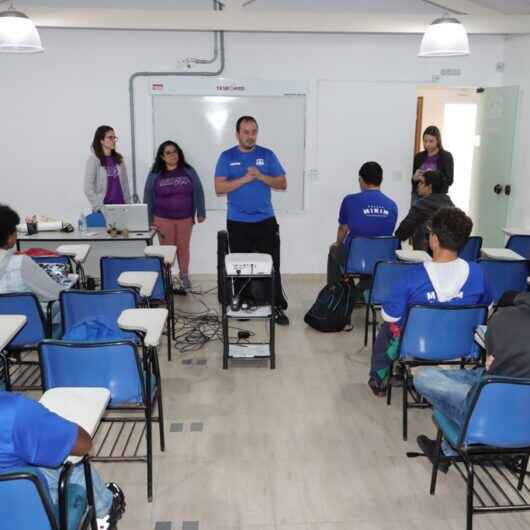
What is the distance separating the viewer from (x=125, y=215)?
494 centimetres

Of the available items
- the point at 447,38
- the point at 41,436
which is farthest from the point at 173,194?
the point at 41,436

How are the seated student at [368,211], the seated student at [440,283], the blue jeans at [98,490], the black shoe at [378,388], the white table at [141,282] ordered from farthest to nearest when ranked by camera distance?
the seated student at [368,211] < the black shoe at [378,388] < the white table at [141,282] < the seated student at [440,283] < the blue jeans at [98,490]

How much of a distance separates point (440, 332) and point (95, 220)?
336 cm

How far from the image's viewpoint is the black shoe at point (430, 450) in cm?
283

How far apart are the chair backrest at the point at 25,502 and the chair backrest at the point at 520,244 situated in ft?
13.2

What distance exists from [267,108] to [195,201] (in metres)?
1.27

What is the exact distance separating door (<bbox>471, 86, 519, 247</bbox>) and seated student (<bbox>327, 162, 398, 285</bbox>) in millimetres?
2182

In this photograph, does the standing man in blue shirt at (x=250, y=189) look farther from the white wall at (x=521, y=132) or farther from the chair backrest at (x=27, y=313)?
the white wall at (x=521, y=132)

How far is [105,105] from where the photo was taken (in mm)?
6039

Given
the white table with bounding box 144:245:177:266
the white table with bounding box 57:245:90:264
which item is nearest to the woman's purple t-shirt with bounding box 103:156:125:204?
the white table with bounding box 57:245:90:264

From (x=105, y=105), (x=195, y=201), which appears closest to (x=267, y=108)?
(x=195, y=201)

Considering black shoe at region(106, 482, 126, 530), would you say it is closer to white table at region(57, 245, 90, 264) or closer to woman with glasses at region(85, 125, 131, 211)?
white table at region(57, 245, 90, 264)

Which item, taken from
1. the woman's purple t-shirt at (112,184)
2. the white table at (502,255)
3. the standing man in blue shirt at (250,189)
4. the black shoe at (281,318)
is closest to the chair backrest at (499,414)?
the white table at (502,255)

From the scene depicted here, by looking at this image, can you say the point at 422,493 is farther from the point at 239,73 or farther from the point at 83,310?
the point at 239,73
